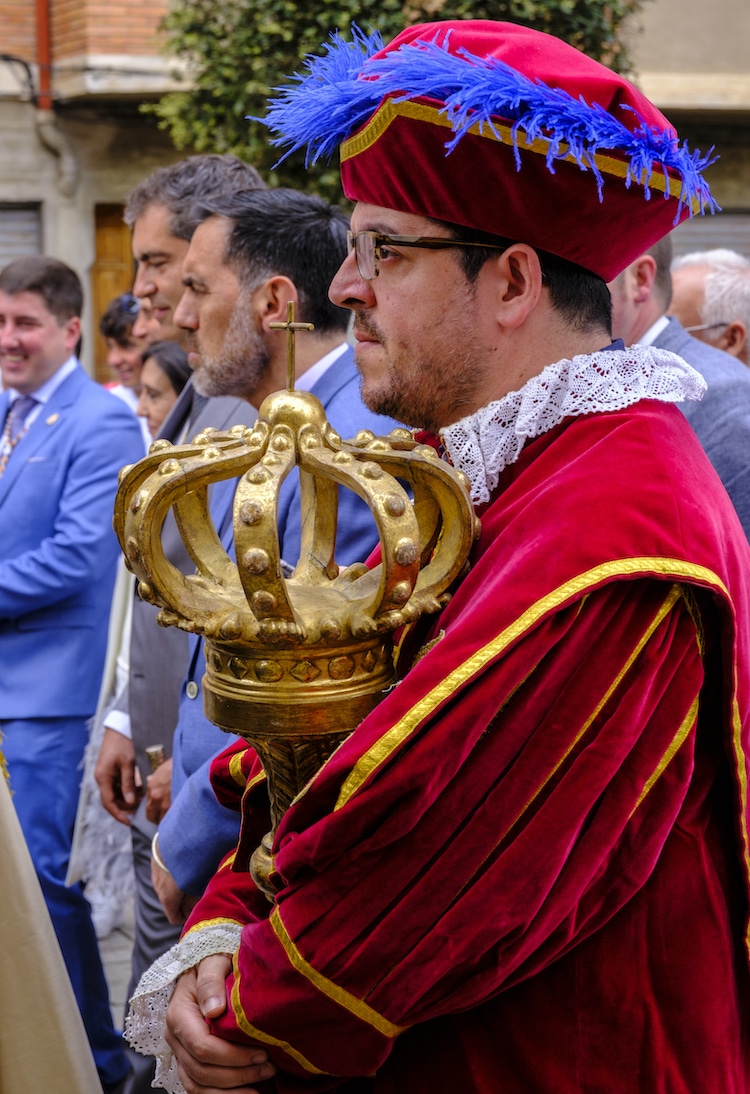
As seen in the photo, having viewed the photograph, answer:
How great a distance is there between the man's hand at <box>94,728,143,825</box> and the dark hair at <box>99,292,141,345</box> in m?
4.15

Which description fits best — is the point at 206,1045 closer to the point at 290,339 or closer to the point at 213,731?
the point at 290,339

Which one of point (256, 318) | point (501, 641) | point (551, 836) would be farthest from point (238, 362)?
point (551, 836)

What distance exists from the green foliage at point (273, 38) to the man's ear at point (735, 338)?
9.77ft

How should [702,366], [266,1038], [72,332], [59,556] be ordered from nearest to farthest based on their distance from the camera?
[266,1038] < [702,366] < [59,556] < [72,332]

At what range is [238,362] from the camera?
3.14 metres

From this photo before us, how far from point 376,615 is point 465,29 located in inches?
33.7

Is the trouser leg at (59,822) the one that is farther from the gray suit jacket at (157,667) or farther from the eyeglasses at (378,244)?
the eyeglasses at (378,244)

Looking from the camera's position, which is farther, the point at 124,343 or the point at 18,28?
the point at 18,28

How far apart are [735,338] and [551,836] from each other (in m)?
3.55

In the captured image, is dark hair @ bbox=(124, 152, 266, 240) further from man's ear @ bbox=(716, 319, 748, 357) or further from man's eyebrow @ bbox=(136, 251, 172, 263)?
man's ear @ bbox=(716, 319, 748, 357)

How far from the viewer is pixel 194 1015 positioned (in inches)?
70.9

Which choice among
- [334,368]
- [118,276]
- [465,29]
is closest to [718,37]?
Answer: [118,276]

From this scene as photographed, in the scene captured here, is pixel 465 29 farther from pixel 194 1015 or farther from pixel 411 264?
pixel 194 1015

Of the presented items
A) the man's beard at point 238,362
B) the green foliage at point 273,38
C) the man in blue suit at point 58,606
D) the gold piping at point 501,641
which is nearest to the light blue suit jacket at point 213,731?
the man's beard at point 238,362
